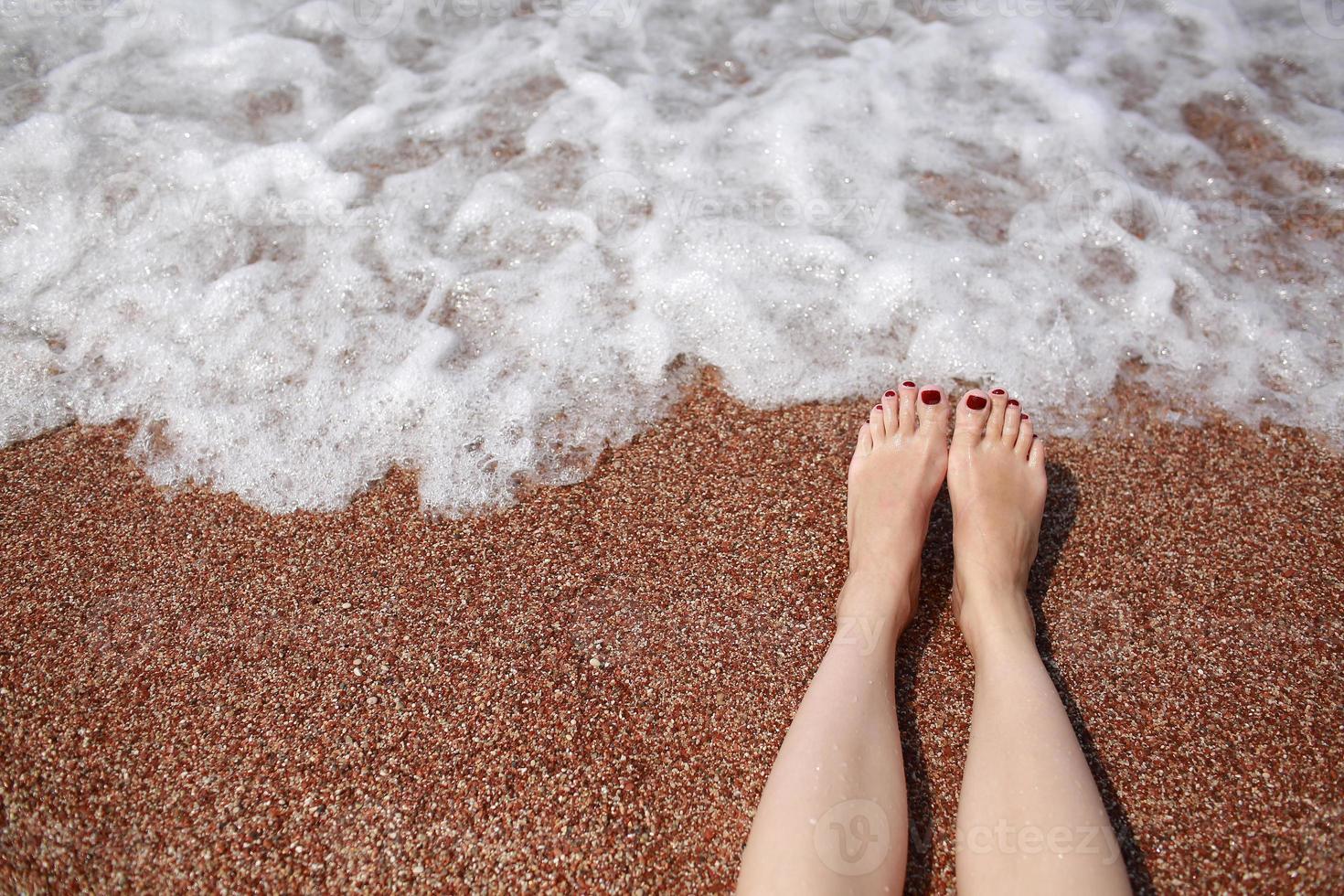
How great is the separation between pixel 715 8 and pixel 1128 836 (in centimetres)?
373

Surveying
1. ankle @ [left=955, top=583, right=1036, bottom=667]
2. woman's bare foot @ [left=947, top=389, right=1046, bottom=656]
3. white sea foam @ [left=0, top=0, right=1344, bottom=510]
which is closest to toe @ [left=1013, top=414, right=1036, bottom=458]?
woman's bare foot @ [left=947, top=389, right=1046, bottom=656]

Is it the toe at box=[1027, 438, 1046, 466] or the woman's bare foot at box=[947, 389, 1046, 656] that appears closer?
the woman's bare foot at box=[947, 389, 1046, 656]

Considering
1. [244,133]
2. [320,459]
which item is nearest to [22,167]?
[244,133]

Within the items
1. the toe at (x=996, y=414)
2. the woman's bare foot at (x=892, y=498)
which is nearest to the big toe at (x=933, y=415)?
the woman's bare foot at (x=892, y=498)

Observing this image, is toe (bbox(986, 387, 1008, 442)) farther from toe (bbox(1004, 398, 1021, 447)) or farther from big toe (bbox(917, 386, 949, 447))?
big toe (bbox(917, 386, 949, 447))

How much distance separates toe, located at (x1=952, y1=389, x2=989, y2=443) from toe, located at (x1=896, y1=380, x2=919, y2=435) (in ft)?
0.38

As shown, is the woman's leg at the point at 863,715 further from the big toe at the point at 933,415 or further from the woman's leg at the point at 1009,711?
the woman's leg at the point at 1009,711

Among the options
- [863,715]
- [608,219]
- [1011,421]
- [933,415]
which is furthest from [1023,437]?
[608,219]

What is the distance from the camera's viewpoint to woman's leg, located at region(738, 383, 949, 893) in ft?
4.73

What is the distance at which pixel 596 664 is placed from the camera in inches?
74.9

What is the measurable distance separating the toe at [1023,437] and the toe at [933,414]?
181 millimetres

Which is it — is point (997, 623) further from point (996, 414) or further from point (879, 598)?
point (996, 414)

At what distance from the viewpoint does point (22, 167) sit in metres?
3.05

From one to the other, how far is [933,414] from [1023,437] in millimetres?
235
